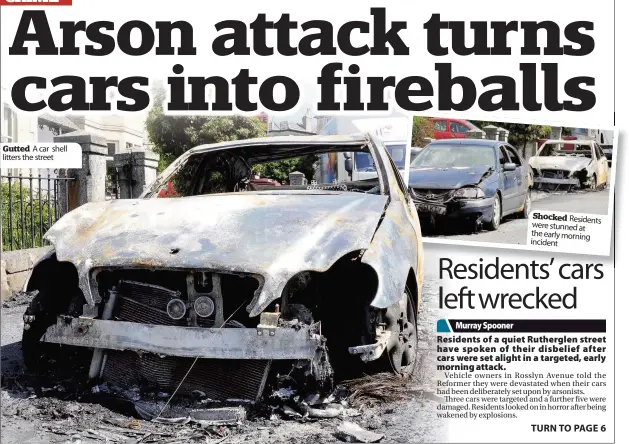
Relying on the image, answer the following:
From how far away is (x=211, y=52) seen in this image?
3.59 meters

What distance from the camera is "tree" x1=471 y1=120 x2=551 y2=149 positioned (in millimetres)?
3678

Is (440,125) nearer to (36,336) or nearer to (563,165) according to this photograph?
(563,165)

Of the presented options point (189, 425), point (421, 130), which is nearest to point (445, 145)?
point (421, 130)

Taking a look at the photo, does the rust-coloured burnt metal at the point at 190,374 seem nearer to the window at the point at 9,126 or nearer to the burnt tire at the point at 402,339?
the burnt tire at the point at 402,339

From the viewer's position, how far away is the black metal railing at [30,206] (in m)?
4.56

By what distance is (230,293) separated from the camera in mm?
2893

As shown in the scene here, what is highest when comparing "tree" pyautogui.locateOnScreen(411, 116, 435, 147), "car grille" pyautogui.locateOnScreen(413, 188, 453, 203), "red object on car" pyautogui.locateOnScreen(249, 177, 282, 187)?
"tree" pyautogui.locateOnScreen(411, 116, 435, 147)

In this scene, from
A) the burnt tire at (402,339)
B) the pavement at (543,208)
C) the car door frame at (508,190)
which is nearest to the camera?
the burnt tire at (402,339)

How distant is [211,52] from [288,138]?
706 millimetres

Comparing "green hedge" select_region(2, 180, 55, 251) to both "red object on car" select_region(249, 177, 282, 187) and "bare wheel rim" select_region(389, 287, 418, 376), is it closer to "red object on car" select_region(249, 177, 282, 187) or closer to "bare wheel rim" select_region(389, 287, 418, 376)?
"red object on car" select_region(249, 177, 282, 187)

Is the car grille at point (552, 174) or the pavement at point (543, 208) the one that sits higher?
the car grille at point (552, 174)

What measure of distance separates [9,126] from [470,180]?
9.56ft

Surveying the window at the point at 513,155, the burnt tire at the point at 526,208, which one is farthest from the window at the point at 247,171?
the burnt tire at the point at 526,208

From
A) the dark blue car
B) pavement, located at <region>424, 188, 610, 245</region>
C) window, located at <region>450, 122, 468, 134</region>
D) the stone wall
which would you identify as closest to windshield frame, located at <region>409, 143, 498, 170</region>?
the dark blue car
